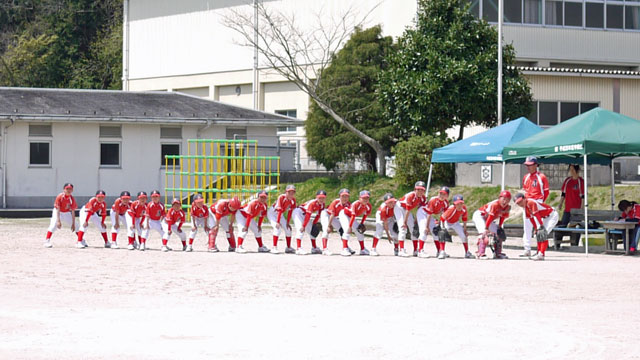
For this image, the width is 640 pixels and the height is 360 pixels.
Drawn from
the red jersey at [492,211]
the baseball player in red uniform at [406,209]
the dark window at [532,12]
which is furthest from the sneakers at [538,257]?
the dark window at [532,12]

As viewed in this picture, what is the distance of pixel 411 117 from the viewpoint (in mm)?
37125

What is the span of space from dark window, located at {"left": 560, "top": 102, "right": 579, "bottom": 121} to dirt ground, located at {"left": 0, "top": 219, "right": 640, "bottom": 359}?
25.2 metres

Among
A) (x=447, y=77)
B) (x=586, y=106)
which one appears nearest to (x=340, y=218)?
(x=447, y=77)

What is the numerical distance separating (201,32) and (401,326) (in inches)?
1956

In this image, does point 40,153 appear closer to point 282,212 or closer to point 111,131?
point 111,131

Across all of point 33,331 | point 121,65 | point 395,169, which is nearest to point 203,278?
point 33,331

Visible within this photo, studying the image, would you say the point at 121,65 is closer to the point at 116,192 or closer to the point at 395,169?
the point at 116,192

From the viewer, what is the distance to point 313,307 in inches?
511

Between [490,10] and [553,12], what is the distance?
4170 millimetres

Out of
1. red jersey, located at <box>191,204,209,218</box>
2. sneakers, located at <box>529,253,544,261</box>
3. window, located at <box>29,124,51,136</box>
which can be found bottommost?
sneakers, located at <box>529,253,544,261</box>

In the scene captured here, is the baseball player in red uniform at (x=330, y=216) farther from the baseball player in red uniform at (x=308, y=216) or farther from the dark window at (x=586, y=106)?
the dark window at (x=586, y=106)

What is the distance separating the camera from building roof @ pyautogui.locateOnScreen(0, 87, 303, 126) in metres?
40.5

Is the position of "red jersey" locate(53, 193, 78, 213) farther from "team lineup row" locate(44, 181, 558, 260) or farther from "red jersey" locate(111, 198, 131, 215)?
"red jersey" locate(111, 198, 131, 215)

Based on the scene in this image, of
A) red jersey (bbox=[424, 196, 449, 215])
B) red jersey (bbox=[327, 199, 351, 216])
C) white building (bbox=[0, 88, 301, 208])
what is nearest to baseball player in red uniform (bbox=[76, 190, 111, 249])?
red jersey (bbox=[327, 199, 351, 216])
